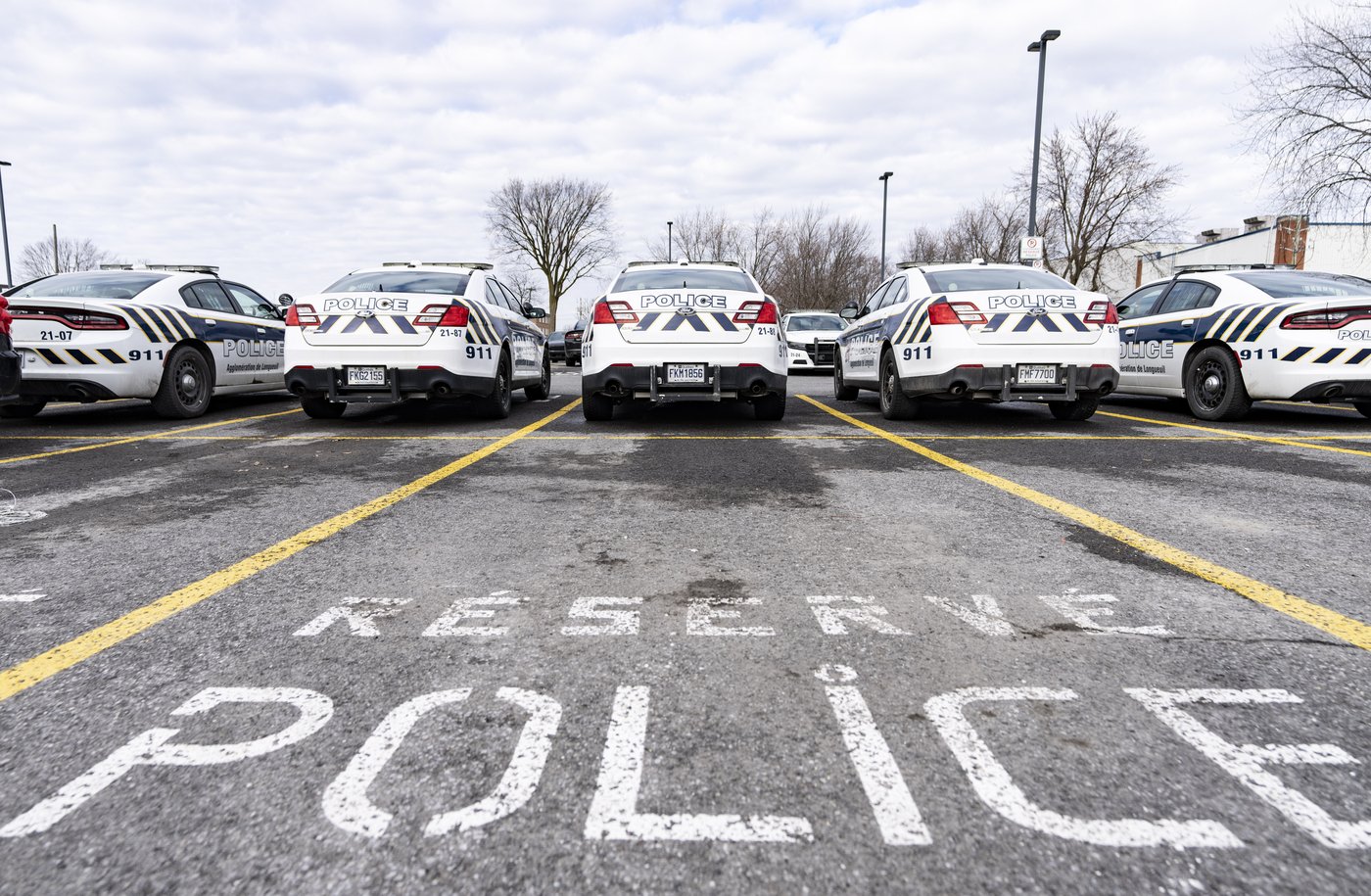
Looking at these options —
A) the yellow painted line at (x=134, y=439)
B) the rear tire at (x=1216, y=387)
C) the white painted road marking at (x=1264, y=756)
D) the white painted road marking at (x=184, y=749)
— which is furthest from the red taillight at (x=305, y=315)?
the rear tire at (x=1216, y=387)

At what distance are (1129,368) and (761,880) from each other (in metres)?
9.74

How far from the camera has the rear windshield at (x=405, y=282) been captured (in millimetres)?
7896

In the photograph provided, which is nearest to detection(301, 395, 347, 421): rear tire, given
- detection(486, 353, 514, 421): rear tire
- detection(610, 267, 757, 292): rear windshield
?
detection(486, 353, 514, 421): rear tire

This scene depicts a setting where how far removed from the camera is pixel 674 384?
7.15m

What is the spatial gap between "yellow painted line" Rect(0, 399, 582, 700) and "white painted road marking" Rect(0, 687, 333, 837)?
0.52m

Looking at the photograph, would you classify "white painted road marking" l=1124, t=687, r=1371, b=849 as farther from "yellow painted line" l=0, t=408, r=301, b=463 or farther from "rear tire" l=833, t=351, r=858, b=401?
"rear tire" l=833, t=351, r=858, b=401

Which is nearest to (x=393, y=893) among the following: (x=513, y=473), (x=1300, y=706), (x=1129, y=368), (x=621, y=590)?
(x=621, y=590)

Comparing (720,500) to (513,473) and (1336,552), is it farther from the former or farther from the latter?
(1336,552)

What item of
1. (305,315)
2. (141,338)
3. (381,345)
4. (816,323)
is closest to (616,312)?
(381,345)

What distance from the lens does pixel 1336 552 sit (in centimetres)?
339

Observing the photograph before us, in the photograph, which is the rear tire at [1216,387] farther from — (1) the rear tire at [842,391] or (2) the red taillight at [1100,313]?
(1) the rear tire at [842,391]

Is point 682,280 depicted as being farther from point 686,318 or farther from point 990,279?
point 990,279

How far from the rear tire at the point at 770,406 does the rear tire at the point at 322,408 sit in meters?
4.18

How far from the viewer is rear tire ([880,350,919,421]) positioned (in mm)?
8164
